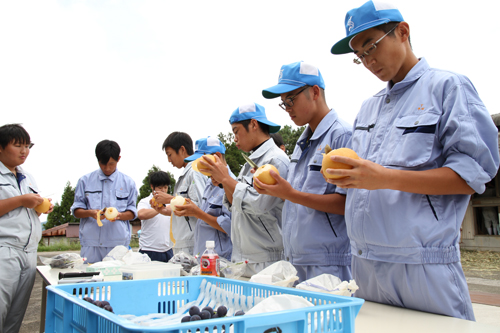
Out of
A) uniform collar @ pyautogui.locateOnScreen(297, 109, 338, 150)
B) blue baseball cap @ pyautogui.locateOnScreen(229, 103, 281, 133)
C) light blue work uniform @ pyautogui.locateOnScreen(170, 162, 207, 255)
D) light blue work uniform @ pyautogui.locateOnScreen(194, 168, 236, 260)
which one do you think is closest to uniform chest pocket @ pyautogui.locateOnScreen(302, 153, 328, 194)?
uniform collar @ pyautogui.locateOnScreen(297, 109, 338, 150)

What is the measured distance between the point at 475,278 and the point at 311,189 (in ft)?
25.4

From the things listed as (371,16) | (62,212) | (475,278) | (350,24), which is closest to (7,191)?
(350,24)

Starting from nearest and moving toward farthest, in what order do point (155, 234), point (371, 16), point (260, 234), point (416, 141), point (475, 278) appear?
point (416, 141) < point (371, 16) < point (260, 234) < point (155, 234) < point (475, 278)

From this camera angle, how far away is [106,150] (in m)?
4.96

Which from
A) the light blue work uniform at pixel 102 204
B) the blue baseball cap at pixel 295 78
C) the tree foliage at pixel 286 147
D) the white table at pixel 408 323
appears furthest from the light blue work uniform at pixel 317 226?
the tree foliage at pixel 286 147

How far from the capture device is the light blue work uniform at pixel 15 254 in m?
3.56

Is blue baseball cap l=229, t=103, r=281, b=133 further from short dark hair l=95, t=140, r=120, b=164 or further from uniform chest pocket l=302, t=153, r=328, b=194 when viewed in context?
short dark hair l=95, t=140, r=120, b=164

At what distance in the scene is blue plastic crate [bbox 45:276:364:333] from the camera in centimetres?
85

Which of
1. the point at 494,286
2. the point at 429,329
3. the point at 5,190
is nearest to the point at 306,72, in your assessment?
the point at 429,329

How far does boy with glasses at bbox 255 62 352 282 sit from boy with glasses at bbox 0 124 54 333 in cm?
274

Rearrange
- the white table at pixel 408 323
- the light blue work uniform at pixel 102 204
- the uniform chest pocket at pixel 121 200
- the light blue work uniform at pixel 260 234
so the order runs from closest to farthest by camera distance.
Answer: the white table at pixel 408 323, the light blue work uniform at pixel 260 234, the light blue work uniform at pixel 102 204, the uniform chest pocket at pixel 121 200

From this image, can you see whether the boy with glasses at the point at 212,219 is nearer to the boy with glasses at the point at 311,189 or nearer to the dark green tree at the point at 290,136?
the boy with glasses at the point at 311,189

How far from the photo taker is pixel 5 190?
3.74 meters

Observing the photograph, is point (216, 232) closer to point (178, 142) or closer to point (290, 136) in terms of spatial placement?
point (178, 142)
